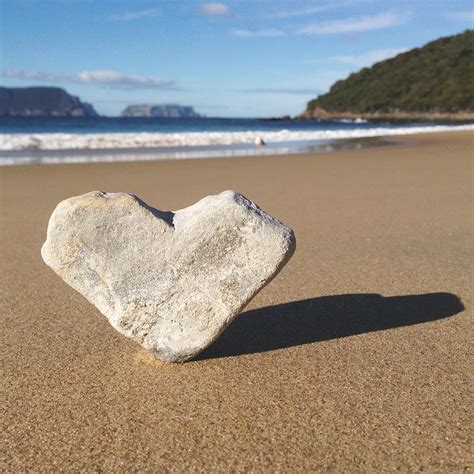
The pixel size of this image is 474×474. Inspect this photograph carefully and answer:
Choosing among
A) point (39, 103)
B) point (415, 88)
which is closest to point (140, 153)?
point (415, 88)

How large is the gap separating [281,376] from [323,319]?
71 centimetres

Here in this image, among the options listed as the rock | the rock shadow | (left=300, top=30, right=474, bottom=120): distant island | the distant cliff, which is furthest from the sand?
the distant cliff

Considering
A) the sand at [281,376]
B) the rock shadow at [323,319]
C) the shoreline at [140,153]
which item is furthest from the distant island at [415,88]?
the rock shadow at [323,319]

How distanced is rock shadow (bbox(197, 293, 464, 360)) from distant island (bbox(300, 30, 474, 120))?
51265 mm

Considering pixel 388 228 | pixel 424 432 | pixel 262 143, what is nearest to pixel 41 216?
pixel 388 228

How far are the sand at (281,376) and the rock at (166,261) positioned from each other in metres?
0.22

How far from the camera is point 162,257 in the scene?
7.94 feet

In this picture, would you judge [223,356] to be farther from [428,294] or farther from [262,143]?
[262,143]

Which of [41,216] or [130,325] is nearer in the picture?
[130,325]

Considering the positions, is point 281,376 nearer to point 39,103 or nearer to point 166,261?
point 166,261

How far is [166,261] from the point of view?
2.42 m

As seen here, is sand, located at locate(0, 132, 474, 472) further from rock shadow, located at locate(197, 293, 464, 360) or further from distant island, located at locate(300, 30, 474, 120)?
distant island, located at locate(300, 30, 474, 120)

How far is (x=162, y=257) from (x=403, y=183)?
6.31 meters

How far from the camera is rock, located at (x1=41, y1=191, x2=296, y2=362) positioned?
7.83 ft
